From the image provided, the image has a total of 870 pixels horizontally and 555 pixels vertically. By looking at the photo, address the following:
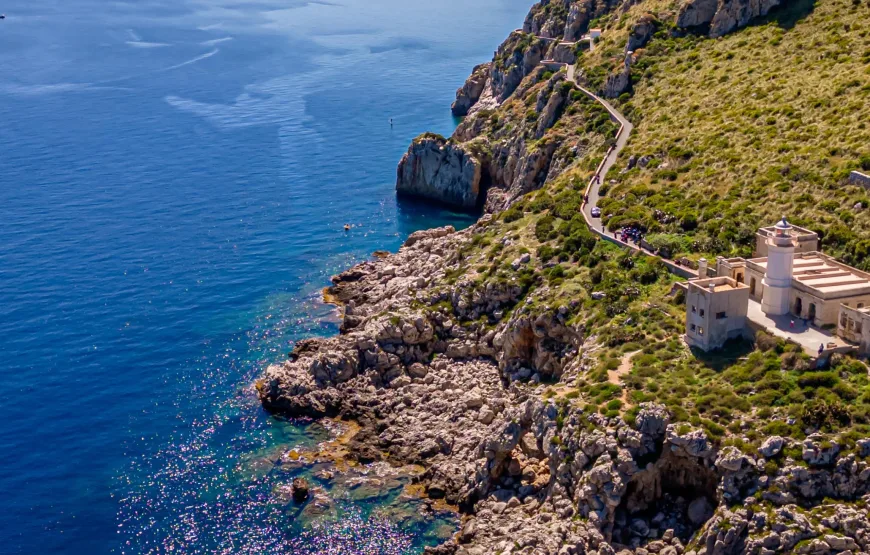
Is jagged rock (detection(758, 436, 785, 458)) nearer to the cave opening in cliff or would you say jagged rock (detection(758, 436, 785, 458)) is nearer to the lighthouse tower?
the cave opening in cliff

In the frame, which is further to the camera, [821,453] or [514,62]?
[514,62]

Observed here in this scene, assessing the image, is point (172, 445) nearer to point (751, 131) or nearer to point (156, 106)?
point (751, 131)

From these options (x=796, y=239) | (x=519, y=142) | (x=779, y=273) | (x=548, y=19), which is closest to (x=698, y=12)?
(x=519, y=142)

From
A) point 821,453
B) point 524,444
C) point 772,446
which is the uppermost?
point 821,453

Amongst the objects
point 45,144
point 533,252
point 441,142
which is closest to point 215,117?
point 45,144

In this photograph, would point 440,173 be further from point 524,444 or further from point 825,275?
point 825,275

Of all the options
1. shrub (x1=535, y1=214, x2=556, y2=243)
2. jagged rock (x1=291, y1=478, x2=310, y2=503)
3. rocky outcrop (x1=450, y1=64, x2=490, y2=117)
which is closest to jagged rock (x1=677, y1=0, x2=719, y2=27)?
shrub (x1=535, y1=214, x2=556, y2=243)
